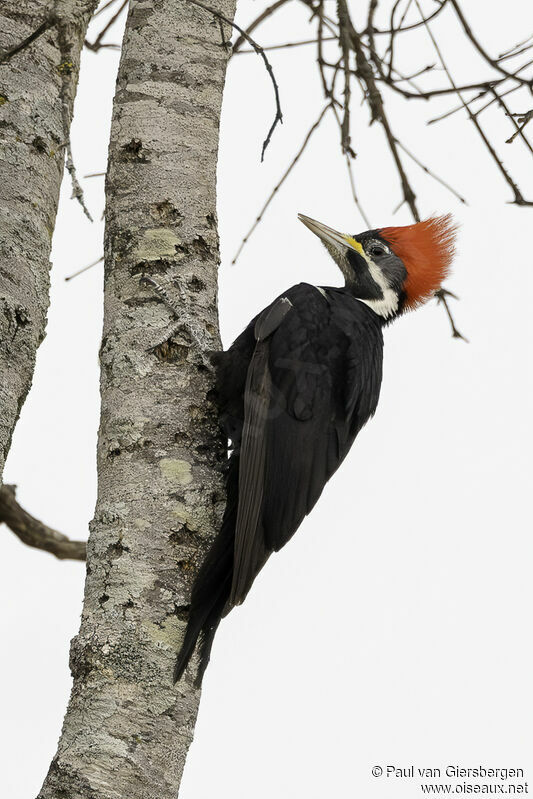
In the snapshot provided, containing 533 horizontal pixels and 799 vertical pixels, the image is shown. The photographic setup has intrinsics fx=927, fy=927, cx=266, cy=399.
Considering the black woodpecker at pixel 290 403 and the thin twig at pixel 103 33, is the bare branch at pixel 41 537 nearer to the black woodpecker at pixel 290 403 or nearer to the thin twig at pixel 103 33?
the black woodpecker at pixel 290 403

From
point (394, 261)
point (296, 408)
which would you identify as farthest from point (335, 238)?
point (296, 408)

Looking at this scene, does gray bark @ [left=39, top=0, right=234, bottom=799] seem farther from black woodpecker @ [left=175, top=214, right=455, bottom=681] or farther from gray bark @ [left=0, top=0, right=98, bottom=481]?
gray bark @ [left=0, top=0, right=98, bottom=481]

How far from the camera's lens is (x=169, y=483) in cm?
198

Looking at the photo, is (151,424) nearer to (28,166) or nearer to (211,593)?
(211,593)

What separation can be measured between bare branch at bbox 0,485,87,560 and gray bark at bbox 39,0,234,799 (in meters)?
0.89

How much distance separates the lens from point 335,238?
3.27 meters

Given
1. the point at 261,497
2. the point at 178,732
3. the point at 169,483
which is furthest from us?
the point at 261,497

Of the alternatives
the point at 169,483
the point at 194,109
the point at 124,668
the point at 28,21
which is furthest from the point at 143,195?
the point at 124,668

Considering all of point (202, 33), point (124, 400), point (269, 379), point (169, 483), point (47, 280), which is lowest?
point (169, 483)

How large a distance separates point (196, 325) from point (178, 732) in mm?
969

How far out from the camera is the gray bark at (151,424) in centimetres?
167

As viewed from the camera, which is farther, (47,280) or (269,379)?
(269,379)

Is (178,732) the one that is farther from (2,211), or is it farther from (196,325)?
(2,211)

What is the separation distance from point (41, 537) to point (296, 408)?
3.18ft
